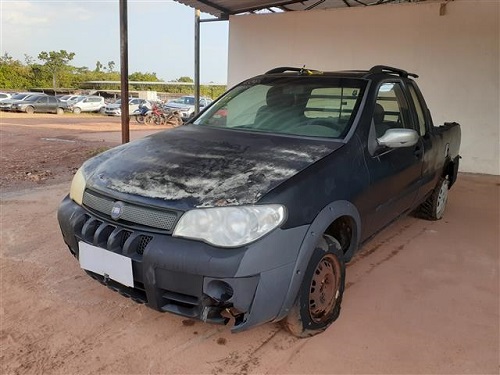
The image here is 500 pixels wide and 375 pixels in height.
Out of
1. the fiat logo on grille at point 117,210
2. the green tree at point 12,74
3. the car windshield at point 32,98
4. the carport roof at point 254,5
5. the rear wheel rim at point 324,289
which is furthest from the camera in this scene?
the green tree at point 12,74

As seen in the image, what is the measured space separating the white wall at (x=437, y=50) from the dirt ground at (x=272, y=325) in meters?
4.78

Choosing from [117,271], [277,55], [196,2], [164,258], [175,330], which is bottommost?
[175,330]

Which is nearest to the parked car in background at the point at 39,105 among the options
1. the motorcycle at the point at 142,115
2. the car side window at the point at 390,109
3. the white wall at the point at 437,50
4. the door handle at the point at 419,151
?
the motorcycle at the point at 142,115

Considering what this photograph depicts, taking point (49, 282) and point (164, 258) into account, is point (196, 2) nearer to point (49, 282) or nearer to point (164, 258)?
point (49, 282)

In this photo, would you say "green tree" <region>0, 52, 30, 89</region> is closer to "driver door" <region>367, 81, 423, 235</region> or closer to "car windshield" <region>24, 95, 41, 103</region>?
"car windshield" <region>24, 95, 41, 103</region>

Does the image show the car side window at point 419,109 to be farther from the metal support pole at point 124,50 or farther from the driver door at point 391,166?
the metal support pole at point 124,50

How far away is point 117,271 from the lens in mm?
2131

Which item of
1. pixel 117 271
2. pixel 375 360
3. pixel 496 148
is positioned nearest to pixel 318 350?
pixel 375 360

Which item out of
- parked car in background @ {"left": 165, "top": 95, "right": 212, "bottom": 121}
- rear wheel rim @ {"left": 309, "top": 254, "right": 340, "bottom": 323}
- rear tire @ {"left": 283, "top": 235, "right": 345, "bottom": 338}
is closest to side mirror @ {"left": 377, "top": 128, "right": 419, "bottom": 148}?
rear tire @ {"left": 283, "top": 235, "right": 345, "bottom": 338}

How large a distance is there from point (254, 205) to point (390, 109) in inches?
78.0

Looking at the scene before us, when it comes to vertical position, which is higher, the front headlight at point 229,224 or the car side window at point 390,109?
the car side window at point 390,109

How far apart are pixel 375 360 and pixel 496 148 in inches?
281

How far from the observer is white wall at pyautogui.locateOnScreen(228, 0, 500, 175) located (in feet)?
25.4

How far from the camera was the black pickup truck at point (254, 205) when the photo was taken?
6.46 ft
